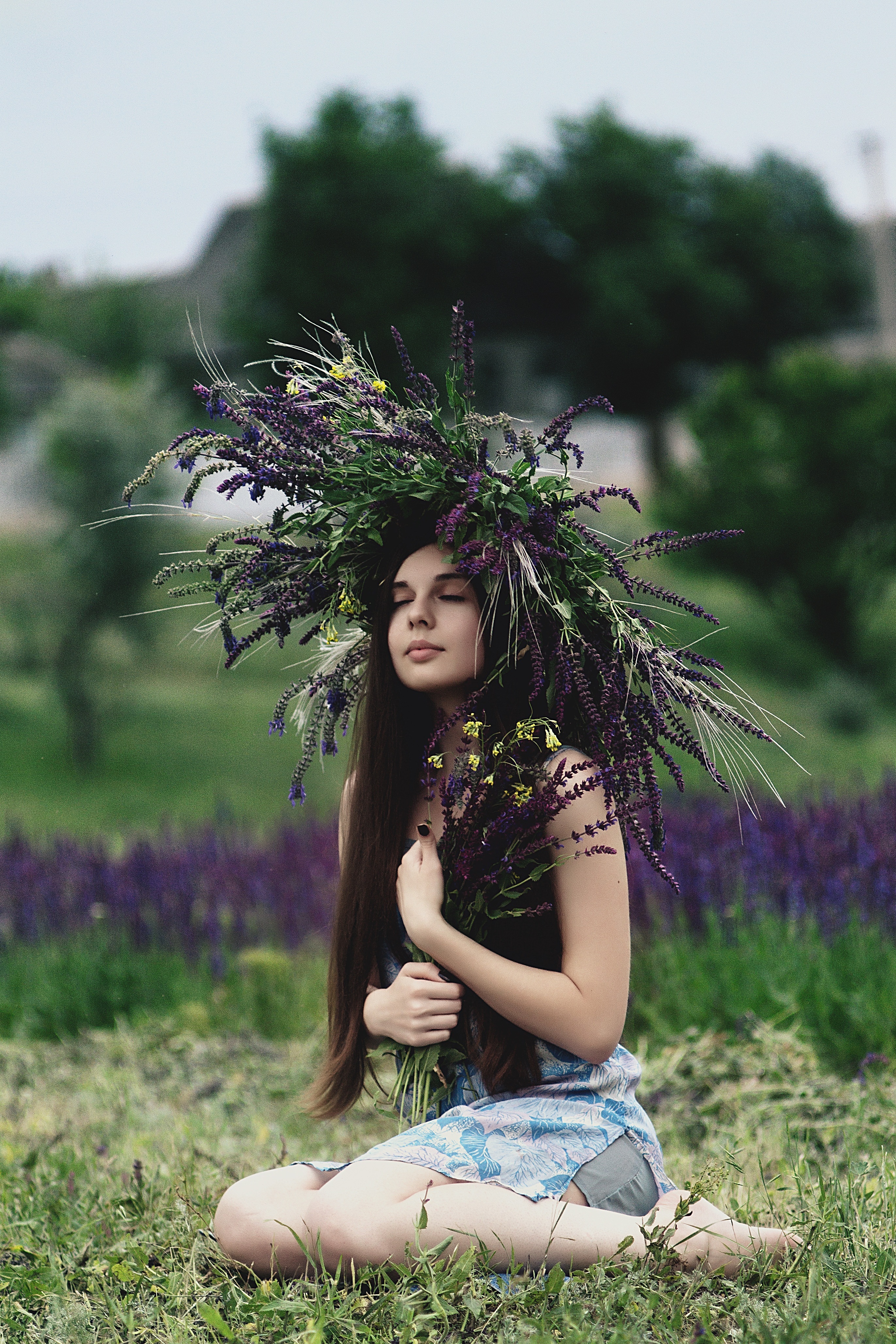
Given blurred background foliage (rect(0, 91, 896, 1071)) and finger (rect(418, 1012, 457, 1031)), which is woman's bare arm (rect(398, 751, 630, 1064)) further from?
blurred background foliage (rect(0, 91, 896, 1071))

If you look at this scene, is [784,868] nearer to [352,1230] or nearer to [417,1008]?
[417,1008]

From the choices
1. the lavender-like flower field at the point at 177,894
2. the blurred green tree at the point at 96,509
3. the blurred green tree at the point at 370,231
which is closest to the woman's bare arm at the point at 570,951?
the lavender-like flower field at the point at 177,894

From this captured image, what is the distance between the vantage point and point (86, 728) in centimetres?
1398

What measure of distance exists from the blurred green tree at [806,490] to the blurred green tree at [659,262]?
710cm

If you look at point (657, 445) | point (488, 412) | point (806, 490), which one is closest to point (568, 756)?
point (806, 490)

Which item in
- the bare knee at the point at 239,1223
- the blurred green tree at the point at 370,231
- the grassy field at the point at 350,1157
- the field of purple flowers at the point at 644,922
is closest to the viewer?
the grassy field at the point at 350,1157

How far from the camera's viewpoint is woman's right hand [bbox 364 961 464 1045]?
251 cm

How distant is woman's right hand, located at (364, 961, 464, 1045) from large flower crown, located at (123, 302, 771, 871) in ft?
1.57

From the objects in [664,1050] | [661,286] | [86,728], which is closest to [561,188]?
[661,286]

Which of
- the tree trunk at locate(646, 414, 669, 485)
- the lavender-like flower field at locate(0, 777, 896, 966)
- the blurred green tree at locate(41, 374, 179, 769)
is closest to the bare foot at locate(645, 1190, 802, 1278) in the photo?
the lavender-like flower field at locate(0, 777, 896, 966)

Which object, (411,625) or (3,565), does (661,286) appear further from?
(411,625)

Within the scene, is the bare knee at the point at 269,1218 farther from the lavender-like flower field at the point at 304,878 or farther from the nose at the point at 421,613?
the lavender-like flower field at the point at 304,878

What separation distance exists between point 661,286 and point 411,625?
2205cm

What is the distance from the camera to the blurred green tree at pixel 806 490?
605 inches
